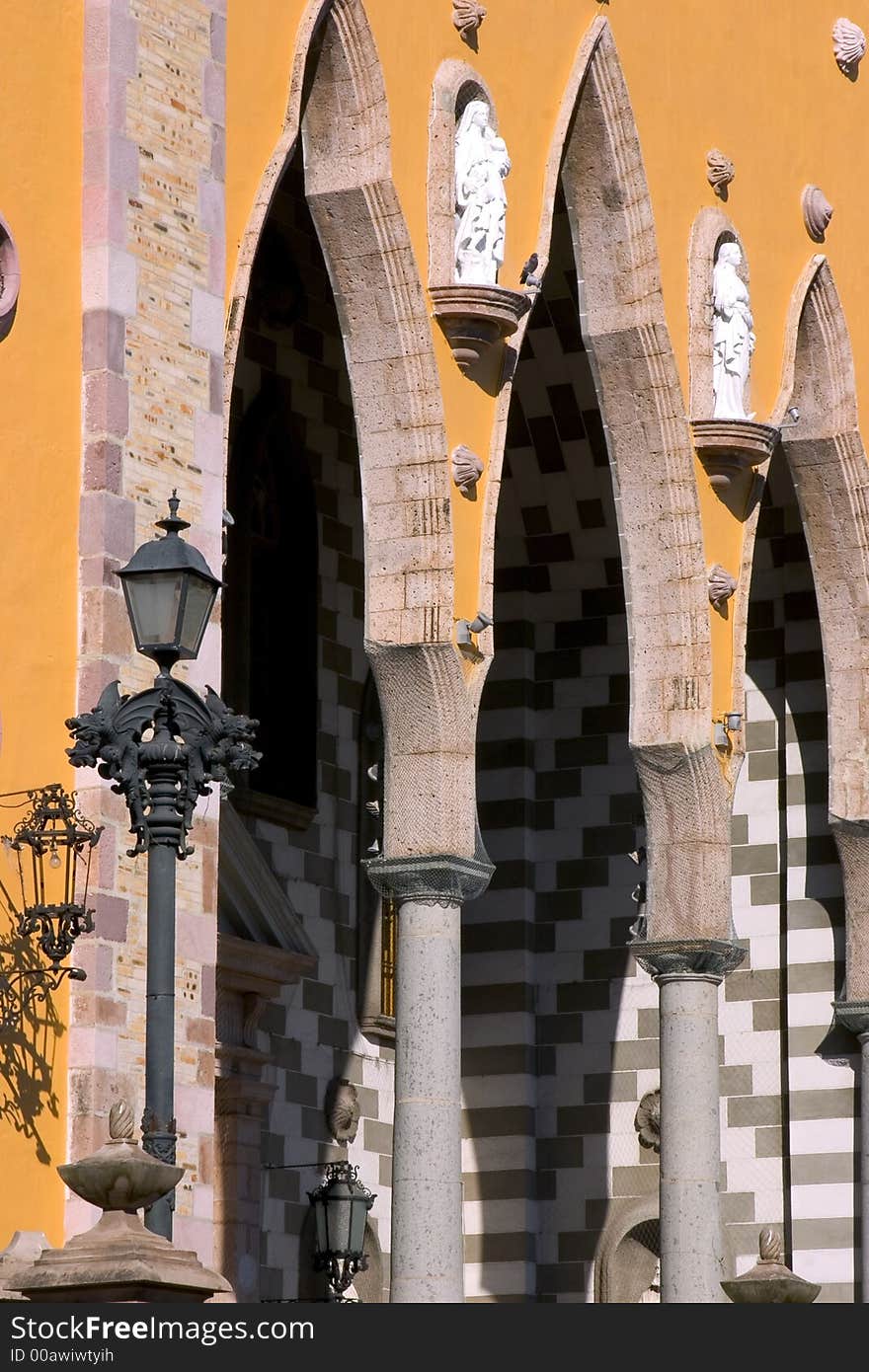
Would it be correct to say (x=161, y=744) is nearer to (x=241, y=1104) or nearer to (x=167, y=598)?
(x=167, y=598)

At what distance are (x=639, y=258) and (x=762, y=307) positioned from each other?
7.11 ft

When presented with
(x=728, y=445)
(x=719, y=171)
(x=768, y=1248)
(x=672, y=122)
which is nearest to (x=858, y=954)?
(x=728, y=445)

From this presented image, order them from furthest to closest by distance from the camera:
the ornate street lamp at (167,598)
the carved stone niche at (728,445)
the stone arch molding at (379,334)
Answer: the carved stone niche at (728,445)
the stone arch molding at (379,334)
the ornate street lamp at (167,598)

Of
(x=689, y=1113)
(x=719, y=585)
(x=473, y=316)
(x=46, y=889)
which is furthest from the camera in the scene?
(x=719, y=585)

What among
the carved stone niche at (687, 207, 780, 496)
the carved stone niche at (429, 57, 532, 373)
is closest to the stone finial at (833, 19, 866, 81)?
the carved stone niche at (687, 207, 780, 496)

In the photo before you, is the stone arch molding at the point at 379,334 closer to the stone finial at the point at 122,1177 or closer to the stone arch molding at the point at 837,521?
the stone arch molding at the point at 837,521

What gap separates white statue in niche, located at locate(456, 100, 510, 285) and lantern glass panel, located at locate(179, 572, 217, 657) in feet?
18.7

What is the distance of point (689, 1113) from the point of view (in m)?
17.1

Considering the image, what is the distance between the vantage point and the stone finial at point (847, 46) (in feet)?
67.8

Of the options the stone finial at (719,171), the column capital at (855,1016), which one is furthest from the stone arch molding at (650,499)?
the column capital at (855,1016)

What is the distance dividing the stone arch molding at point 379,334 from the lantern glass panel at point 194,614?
5.07m

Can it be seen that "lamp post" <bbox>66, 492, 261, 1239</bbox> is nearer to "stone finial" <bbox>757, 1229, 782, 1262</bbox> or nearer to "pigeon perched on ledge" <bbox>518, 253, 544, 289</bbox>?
"stone finial" <bbox>757, 1229, 782, 1262</bbox>

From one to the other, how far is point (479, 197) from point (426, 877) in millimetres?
3447

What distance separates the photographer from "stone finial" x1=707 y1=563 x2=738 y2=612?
1773 cm
